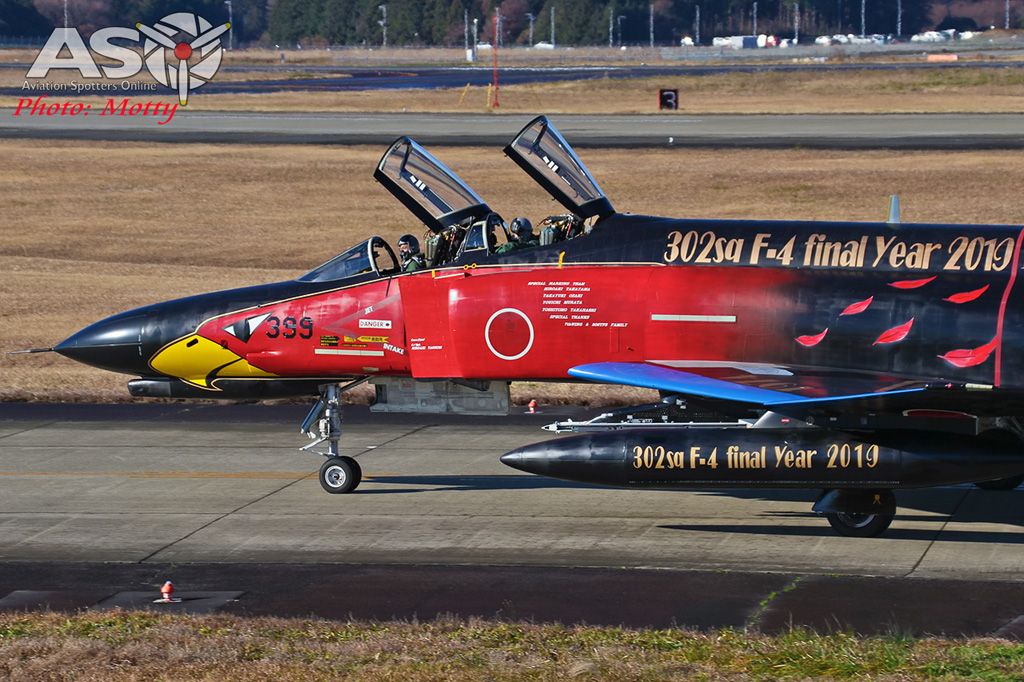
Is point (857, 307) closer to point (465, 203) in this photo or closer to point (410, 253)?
point (465, 203)

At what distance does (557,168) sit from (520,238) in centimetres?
87

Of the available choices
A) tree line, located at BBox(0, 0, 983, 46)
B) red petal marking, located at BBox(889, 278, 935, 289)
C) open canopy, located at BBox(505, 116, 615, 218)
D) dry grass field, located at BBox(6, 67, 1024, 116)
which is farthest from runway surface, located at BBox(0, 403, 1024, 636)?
tree line, located at BBox(0, 0, 983, 46)

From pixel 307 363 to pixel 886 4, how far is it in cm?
20165

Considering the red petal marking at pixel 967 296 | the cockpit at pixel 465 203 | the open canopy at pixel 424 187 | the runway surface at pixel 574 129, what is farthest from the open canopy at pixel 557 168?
the runway surface at pixel 574 129

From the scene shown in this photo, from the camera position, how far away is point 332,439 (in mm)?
14461

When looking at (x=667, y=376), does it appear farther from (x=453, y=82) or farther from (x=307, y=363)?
(x=453, y=82)

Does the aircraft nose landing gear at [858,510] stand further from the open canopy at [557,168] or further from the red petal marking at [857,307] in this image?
the open canopy at [557,168]

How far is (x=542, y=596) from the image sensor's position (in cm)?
1071

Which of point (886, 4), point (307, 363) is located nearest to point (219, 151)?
point (307, 363)

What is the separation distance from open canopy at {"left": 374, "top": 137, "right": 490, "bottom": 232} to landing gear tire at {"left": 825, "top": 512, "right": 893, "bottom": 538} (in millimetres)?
5227

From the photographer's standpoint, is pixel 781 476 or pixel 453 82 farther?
pixel 453 82

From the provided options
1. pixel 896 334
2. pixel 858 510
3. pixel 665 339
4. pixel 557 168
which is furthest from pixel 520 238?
pixel 858 510

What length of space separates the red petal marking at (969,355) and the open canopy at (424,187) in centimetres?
541

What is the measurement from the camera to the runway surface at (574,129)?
47.5 m
